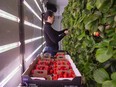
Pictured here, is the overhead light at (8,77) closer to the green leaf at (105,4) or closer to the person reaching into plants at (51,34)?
the green leaf at (105,4)

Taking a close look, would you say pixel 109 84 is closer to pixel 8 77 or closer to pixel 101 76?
pixel 101 76

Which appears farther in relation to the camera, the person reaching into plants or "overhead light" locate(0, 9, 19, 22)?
the person reaching into plants

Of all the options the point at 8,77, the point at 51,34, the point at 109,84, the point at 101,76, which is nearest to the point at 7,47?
the point at 8,77

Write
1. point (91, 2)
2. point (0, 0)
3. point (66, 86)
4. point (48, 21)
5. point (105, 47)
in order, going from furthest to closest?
point (48, 21), point (0, 0), point (66, 86), point (91, 2), point (105, 47)

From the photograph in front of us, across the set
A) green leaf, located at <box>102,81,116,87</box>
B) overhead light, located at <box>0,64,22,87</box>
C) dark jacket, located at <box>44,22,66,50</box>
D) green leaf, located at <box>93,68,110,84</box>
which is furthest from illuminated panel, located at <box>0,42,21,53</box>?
dark jacket, located at <box>44,22,66,50</box>

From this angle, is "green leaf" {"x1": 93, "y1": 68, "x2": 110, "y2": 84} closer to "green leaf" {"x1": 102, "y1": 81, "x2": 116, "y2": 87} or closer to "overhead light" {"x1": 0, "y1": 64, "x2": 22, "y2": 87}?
"green leaf" {"x1": 102, "y1": 81, "x2": 116, "y2": 87}

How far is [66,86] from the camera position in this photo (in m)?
1.75

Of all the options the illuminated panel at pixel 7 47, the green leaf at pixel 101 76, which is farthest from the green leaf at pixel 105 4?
the illuminated panel at pixel 7 47

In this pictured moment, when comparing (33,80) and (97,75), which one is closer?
(97,75)

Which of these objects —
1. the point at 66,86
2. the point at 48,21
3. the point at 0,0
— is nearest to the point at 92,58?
the point at 66,86

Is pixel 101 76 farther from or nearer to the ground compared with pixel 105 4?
nearer to the ground

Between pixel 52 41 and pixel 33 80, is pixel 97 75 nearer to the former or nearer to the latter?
pixel 33 80

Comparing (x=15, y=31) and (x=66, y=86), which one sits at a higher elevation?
(x=15, y=31)

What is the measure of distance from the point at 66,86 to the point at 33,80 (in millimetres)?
279
